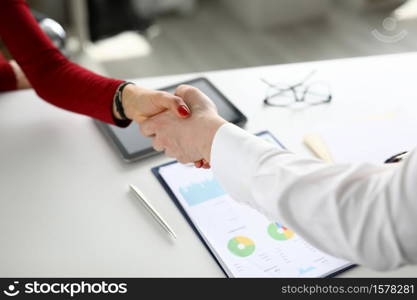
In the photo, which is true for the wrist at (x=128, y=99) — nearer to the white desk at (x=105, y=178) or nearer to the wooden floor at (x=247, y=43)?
the white desk at (x=105, y=178)

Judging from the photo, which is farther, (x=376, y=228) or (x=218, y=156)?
(x=218, y=156)

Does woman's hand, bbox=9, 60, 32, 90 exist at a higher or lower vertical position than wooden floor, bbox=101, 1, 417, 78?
lower

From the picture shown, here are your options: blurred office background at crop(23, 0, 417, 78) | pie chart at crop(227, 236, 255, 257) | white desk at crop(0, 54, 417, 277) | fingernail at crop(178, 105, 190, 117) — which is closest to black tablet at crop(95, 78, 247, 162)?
white desk at crop(0, 54, 417, 277)

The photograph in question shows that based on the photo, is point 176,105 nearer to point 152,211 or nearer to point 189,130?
point 189,130

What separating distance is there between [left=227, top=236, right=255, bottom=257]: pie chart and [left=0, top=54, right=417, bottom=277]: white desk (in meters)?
0.05

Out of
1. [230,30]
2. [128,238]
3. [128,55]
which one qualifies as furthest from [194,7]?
[128,238]

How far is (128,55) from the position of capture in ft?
9.86

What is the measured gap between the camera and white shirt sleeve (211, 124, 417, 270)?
0.77 m

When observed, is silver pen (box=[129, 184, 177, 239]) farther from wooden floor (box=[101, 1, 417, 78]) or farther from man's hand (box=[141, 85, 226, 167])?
wooden floor (box=[101, 1, 417, 78])

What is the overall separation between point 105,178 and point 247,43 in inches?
79.8

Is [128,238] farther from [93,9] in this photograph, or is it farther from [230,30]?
[230,30]

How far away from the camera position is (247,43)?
3072 millimetres

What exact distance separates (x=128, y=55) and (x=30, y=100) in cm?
160

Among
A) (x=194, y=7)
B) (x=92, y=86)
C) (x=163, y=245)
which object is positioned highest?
(x=194, y=7)
